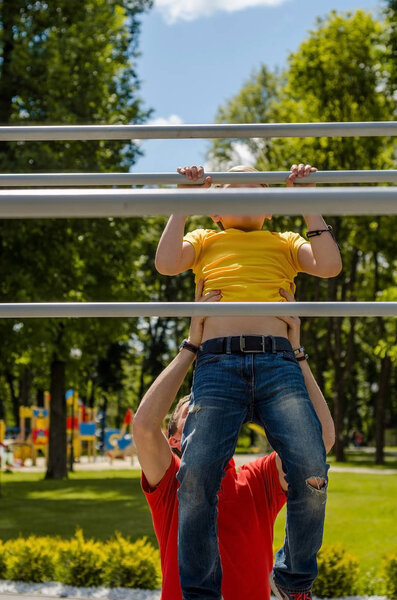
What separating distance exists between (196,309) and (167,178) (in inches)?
18.7

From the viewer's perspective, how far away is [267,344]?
2.70 meters

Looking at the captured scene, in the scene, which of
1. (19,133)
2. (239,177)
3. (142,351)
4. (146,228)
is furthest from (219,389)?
(142,351)

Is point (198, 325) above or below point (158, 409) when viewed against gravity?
above

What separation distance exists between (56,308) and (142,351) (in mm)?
44263

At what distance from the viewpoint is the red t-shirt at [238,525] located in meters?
2.89

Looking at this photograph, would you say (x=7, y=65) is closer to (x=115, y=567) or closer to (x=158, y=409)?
(x=115, y=567)

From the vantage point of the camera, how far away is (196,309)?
83.4 inches

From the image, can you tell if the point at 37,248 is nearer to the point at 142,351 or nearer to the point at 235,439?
the point at 235,439

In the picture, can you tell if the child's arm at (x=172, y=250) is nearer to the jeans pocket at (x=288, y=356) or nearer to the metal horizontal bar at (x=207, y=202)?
the jeans pocket at (x=288, y=356)

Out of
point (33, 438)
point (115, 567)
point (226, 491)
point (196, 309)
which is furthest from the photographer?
point (33, 438)

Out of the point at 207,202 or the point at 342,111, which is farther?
the point at 342,111

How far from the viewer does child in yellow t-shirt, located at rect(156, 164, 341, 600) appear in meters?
2.49

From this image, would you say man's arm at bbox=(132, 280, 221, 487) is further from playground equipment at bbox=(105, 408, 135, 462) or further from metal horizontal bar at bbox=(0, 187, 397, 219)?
playground equipment at bbox=(105, 408, 135, 462)

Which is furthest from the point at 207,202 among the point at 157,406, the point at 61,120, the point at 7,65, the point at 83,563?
the point at 7,65
